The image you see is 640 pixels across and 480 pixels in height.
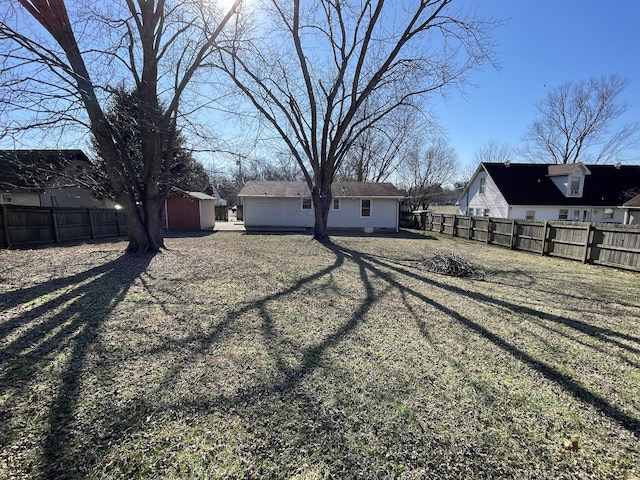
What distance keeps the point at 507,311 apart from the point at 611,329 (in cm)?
127

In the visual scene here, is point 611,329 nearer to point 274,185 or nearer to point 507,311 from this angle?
point 507,311

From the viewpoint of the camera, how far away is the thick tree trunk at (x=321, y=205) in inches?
548

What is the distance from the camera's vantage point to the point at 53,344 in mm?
3447

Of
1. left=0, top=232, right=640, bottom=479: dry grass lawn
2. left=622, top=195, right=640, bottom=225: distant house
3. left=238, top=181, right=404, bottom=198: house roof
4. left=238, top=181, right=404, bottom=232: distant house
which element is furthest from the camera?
left=238, top=181, right=404, bottom=232: distant house

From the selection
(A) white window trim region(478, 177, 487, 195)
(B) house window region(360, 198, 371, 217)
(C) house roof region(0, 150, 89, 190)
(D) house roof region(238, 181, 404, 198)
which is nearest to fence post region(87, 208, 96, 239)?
(C) house roof region(0, 150, 89, 190)

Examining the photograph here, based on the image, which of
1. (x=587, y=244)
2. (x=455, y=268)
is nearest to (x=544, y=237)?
(x=587, y=244)

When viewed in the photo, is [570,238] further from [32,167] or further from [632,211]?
[32,167]

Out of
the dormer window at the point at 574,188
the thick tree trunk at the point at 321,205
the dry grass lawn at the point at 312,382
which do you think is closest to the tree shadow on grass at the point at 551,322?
the dry grass lawn at the point at 312,382

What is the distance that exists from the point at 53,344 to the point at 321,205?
37.8 ft

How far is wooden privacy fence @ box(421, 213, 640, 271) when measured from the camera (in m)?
8.53

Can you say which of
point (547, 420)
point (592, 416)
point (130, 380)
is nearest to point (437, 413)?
point (547, 420)

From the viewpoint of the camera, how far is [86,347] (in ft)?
11.2

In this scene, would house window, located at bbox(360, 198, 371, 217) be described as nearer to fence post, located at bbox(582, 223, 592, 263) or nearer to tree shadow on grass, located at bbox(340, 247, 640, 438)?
fence post, located at bbox(582, 223, 592, 263)

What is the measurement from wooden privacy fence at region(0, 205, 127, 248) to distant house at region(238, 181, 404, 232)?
7676mm
